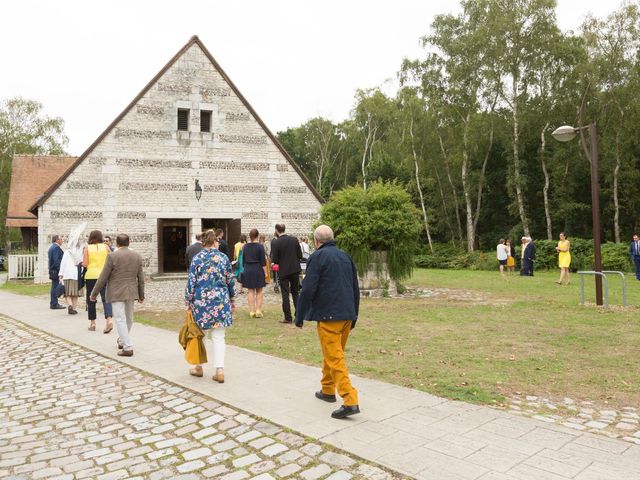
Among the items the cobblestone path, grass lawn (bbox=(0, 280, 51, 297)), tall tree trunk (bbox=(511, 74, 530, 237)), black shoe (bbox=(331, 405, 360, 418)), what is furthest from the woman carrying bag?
tall tree trunk (bbox=(511, 74, 530, 237))

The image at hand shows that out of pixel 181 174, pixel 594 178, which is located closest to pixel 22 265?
pixel 181 174

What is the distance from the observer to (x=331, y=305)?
4.96 metres

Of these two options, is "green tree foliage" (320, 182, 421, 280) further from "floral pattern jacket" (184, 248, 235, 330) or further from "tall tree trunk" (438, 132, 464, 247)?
"tall tree trunk" (438, 132, 464, 247)

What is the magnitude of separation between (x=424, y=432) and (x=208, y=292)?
3052 mm

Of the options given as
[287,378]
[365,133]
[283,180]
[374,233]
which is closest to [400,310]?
[374,233]

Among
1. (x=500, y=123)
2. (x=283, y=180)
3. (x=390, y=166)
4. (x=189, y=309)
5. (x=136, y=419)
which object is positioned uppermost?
(x=500, y=123)

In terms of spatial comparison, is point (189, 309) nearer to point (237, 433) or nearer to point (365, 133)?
point (237, 433)

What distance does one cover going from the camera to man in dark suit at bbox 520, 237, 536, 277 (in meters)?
22.0

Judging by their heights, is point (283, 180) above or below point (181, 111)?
below

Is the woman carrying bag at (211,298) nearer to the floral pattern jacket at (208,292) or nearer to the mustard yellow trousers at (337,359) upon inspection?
the floral pattern jacket at (208,292)

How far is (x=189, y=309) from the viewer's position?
6312 millimetres

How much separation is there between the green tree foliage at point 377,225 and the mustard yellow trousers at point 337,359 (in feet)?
29.7

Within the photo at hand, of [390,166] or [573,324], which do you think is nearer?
[573,324]

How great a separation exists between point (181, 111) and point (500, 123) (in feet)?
73.9
